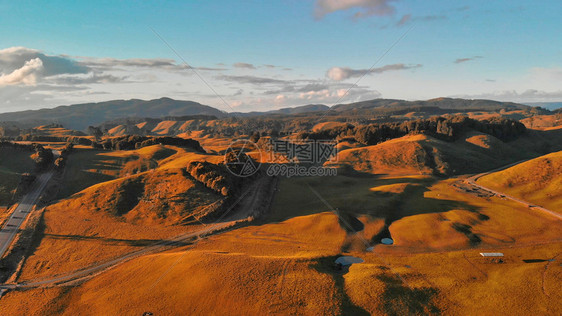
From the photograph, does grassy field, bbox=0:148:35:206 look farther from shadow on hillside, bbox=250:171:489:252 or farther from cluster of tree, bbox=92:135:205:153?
shadow on hillside, bbox=250:171:489:252

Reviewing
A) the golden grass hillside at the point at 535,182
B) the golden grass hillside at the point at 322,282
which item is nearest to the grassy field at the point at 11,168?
the golden grass hillside at the point at 322,282

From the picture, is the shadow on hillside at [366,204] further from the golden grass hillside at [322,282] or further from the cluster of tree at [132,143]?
the cluster of tree at [132,143]

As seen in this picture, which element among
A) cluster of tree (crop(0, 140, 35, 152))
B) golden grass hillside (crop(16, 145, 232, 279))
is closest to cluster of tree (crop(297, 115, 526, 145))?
golden grass hillside (crop(16, 145, 232, 279))

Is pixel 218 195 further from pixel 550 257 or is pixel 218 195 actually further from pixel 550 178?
pixel 550 178

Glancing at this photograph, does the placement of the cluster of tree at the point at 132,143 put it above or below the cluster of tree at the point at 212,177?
above

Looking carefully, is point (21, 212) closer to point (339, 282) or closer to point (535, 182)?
point (339, 282)

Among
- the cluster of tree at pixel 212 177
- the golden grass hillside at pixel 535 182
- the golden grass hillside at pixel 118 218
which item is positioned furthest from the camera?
the cluster of tree at pixel 212 177
